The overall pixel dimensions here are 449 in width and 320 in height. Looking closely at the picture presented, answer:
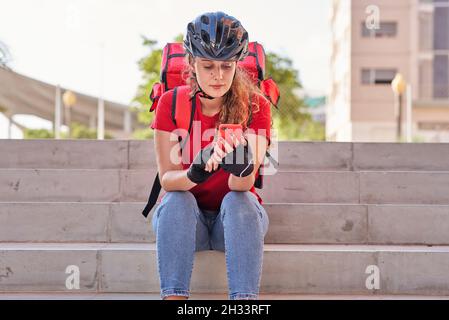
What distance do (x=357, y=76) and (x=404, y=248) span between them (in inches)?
912

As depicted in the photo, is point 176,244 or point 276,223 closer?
point 176,244

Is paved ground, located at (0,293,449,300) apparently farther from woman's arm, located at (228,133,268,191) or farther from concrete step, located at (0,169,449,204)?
concrete step, located at (0,169,449,204)

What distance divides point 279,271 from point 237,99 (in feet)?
3.29

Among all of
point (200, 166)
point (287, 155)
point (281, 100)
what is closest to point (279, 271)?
point (200, 166)

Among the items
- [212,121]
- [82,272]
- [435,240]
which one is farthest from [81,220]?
[435,240]

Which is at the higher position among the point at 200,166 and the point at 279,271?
the point at 200,166

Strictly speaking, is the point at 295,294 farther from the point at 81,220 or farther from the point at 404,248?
the point at 81,220

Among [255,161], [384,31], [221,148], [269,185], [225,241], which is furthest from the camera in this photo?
[384,31]

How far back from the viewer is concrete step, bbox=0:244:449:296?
3.46m

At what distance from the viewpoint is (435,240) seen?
390cm

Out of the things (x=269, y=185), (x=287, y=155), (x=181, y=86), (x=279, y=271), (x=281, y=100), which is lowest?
(x=279, y=271)

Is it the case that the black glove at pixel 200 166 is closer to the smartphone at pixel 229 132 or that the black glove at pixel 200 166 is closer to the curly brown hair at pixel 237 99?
the smartphone at pixel 229 132

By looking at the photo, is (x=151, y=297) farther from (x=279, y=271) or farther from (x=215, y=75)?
(x=215, y=75)

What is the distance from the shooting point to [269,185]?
14.0 feet
